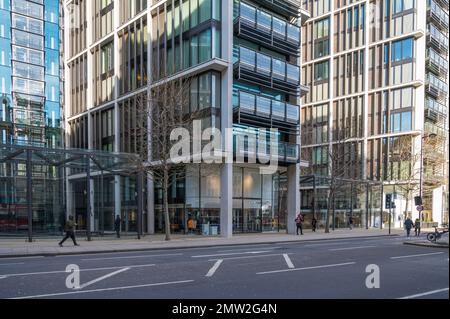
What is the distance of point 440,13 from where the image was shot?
5856cm

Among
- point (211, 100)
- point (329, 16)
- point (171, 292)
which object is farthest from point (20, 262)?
point (329, 16)

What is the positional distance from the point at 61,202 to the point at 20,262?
16.4m

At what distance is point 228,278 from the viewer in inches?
407

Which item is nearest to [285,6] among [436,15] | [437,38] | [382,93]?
[382,93]

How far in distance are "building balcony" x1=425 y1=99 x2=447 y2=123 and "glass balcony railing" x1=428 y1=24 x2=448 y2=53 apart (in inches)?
312

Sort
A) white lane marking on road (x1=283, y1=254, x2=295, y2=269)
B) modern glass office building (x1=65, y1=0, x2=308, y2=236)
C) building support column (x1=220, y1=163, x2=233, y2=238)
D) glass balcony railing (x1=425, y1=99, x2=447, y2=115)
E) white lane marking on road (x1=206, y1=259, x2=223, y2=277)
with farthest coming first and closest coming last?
glass balcony railing (x1=425, y1=99, x2=447, y2=115)
modern glass office building (x1=65, y1=0, x2=308, y2=236)
building support column (x1=220, y1=163, x2=233, y2=238)
white lane marking on road (x1=283, y1=254, x2=295, y2=269)
white lane marking on road (x1=206, y1=259, x2=223, y2=277)

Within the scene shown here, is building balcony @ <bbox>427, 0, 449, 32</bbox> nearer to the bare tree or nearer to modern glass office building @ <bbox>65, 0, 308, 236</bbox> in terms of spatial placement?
the bare tree

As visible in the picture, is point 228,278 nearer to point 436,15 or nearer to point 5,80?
point 5,80

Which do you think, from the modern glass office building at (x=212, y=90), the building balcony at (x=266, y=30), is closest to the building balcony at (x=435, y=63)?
the modern glass office building at (x=212, y=90)

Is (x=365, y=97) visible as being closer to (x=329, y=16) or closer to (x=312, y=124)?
(x=312, y=124)

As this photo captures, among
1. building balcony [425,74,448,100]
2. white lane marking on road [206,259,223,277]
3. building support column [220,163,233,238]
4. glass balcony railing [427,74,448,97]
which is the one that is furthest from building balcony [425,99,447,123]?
white lane marking on road [206,259,223,277]

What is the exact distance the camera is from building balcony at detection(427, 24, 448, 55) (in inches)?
2188

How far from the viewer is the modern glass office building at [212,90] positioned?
29172 millimetres

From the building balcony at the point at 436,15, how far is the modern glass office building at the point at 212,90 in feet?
93.4
